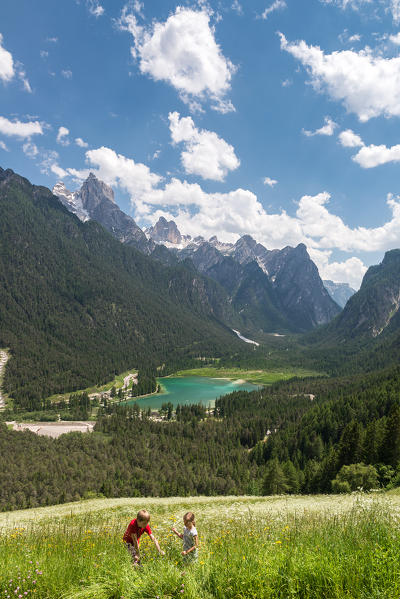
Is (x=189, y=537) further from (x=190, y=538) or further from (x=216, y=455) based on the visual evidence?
(x=216, y=455)

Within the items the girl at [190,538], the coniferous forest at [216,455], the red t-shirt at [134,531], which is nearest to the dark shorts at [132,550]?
the red t-shirt at [134,531]

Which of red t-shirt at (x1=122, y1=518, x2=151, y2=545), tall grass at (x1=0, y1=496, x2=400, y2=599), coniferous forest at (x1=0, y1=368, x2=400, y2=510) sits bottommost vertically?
coniferous forest at (x1=0, y1=368, x2=400, y2=510)

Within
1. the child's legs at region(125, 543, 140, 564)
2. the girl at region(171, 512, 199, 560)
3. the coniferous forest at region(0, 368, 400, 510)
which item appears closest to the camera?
the child's legs at region(125, 543, 140, 564)

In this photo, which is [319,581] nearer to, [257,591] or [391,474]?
[257,591]

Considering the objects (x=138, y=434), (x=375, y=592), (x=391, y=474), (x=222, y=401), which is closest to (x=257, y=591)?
(x=375, y=592)

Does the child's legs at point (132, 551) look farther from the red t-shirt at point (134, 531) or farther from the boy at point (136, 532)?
the red t-shirt at point (134, 531)

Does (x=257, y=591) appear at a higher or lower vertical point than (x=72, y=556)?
higher

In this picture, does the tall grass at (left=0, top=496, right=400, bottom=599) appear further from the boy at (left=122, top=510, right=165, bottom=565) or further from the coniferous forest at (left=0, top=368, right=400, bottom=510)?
the coniferous forest at (left=0, top=368, right=400, bottom=510)

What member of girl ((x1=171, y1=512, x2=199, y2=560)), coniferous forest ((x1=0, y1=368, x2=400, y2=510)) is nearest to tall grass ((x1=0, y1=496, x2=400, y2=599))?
girl ((x1=171, y1=512, x2=199, y2=560))

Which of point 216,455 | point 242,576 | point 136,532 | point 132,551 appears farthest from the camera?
point 216,455

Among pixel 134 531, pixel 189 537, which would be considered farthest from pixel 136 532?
pixel 189 537

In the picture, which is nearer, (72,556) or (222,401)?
(72,556)
